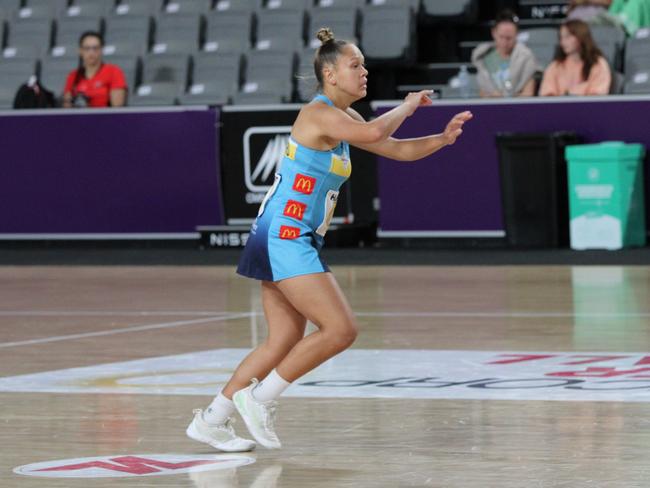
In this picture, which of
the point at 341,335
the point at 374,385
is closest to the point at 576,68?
the point at 374,385

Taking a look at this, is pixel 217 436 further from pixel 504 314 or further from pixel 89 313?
pixel 89 313

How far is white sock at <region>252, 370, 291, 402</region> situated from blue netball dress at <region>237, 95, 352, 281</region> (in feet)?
1.23

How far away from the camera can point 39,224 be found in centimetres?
1800

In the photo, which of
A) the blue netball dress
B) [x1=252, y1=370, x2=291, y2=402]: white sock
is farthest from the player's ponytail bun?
[x1=252, y1=370, x2=291, y2=402]: white sock

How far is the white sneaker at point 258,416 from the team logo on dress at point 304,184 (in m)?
0.77

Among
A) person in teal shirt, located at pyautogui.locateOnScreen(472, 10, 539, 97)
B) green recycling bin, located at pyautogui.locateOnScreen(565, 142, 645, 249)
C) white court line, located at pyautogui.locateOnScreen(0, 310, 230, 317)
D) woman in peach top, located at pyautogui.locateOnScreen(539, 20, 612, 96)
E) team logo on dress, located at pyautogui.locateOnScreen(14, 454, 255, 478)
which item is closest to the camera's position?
team logo on dress, located at pyautogui.locateOnScreen(14, 454, 255, 478)

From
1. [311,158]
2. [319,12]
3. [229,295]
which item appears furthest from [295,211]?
[319,12]

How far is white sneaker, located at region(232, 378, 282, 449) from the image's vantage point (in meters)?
6.07

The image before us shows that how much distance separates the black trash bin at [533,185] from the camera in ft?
53.8

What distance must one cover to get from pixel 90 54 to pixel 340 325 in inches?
466

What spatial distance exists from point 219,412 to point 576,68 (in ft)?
35.0

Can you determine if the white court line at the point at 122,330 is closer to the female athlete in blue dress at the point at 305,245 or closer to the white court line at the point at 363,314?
the white court line at the point at 363,314

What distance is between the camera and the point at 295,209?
6102 millimetres

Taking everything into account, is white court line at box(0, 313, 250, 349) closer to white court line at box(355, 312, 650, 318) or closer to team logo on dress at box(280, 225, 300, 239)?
white court line at box(355, 312, 650, 318)
